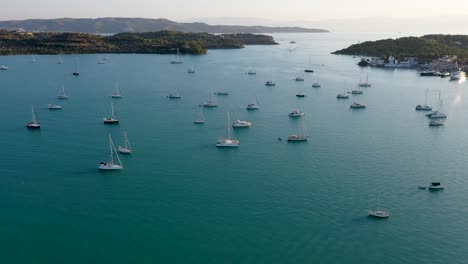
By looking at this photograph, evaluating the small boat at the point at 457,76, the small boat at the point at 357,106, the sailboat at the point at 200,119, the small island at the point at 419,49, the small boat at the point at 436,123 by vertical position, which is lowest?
the small boat at the point at 436,123

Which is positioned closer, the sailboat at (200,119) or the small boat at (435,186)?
the small boat at (435,186)

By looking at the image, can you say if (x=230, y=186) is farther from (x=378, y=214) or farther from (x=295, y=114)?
(x=295, y=114)

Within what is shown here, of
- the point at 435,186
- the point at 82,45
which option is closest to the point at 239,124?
the point at 435,186

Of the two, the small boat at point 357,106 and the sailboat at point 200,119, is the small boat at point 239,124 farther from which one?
the small boat at point 357,106

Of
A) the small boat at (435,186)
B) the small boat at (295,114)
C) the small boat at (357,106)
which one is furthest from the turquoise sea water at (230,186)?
the small boat at (295,114)

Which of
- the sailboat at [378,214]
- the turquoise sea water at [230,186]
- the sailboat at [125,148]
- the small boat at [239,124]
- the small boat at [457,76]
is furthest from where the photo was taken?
the small boat at [457,76]

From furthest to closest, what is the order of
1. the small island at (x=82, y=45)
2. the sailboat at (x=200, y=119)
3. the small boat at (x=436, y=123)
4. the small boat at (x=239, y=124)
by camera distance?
the small island at (x=82, y=45), the small boat at (x=436, y=123), the sailboat at (x=200, y=119), the small boat at (x=239, y=124)
